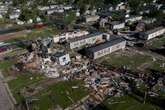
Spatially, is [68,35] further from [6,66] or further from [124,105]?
[124,105]

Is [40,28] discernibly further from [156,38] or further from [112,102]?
[112,102]

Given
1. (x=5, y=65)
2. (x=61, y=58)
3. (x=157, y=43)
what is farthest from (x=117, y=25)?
(x=5, y=65)

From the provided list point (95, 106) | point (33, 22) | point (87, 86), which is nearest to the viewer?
point (95, 106)

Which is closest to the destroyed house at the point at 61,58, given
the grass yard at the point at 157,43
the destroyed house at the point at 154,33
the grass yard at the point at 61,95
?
the grass yard at the point at 61,95

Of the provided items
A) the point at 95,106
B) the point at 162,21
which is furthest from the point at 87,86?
the point at 162,21

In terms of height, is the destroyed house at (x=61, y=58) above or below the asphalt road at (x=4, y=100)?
above

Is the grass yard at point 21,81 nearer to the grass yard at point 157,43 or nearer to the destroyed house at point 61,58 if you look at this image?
the destroyed house at point 61,58
